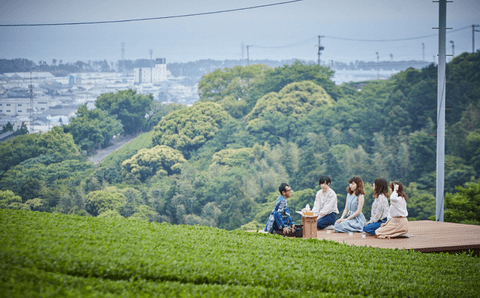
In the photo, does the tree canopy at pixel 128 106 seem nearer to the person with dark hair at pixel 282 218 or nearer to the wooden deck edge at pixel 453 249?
the person with dark hair at pixel 282 218

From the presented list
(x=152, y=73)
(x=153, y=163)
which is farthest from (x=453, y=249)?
(x=152, y=73)

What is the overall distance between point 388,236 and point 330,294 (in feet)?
10.8

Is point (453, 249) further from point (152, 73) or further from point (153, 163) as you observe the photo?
point (152, 73)

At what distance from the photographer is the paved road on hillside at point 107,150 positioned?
31094 millimetres

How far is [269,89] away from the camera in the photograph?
3378cm

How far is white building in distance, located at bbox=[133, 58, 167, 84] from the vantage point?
35.2 meters

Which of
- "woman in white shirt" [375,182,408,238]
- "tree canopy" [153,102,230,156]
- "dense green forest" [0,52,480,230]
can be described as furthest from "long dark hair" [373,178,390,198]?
"tree canopy" [153,102,230,156]

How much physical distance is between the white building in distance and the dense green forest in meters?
2.40

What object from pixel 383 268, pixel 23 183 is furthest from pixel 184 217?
pixel 383 268

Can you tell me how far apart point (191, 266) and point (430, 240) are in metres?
4.52

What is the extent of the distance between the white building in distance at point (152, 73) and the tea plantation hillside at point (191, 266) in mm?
30566

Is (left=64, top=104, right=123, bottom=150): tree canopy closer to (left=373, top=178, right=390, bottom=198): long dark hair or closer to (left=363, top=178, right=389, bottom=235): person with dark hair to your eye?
(left=363, top=178, right=389, bottom=235): person with dark hair

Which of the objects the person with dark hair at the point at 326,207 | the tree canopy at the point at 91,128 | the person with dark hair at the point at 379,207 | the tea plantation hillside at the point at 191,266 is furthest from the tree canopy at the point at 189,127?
the tea plantation hillside at the point at 191,266

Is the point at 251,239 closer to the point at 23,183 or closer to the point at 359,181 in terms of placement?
the point at 359,181
